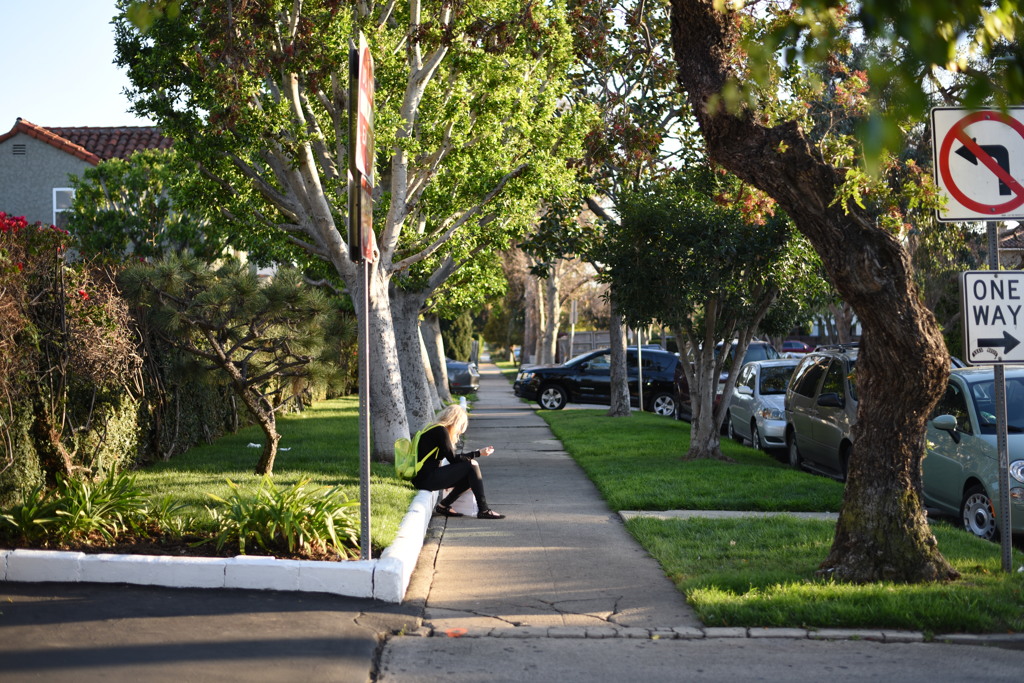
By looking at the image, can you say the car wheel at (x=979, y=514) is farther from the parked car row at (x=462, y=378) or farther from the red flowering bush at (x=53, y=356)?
the parked car row at (x=462, y=378)

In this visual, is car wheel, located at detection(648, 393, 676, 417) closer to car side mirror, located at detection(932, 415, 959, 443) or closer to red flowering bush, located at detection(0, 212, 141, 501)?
car side mirror, located at detection(932, 415, 959, 443)

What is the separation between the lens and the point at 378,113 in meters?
12.5

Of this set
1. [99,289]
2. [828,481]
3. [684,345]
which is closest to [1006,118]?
[99,289]

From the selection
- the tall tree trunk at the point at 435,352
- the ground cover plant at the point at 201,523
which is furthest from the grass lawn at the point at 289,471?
the tall tree trunk at the point at 435,352

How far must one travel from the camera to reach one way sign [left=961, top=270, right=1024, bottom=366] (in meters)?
7.49

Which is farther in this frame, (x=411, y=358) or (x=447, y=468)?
(x=411, y=358)

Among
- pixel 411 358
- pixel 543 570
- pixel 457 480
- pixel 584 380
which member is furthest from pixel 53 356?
pixel 584 380

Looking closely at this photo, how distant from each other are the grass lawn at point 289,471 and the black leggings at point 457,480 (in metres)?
0.29

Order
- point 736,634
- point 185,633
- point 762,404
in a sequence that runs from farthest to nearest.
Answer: point 762,404 < point 736,634 < point 185,633

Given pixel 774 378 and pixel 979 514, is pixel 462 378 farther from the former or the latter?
pixel 979 514

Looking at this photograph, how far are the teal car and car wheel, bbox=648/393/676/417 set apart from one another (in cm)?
1600

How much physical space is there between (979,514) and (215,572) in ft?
21.8

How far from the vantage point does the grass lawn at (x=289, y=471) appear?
30.5 ft

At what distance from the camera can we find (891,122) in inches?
131
